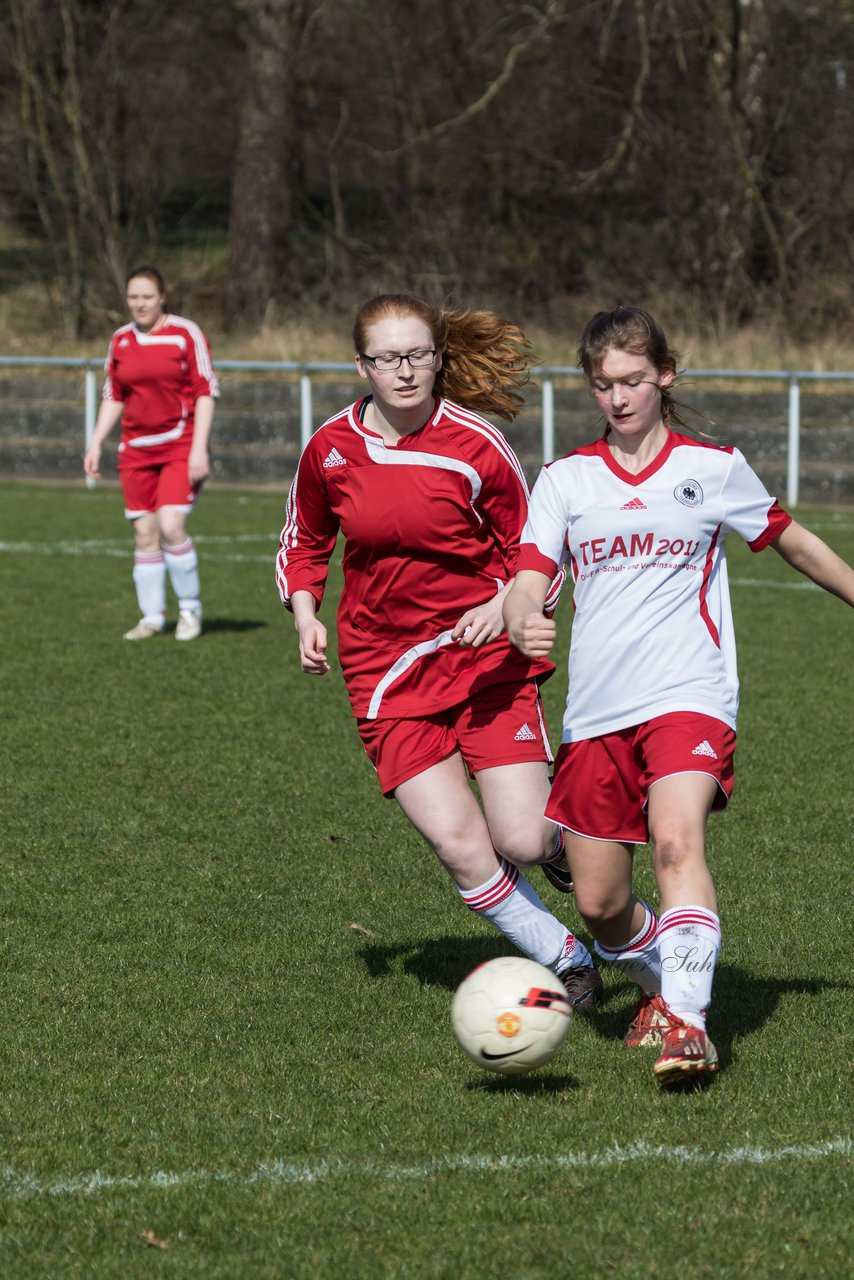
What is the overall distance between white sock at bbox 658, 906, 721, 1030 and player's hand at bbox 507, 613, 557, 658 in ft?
2.17

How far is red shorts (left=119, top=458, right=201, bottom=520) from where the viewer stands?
36.4ft

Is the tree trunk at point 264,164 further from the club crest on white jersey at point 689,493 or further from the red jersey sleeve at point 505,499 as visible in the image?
the club crest on white jersey at point 689,493

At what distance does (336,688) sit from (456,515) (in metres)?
4.98

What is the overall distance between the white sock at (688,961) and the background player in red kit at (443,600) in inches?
26.2

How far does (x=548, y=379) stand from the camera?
20219mm

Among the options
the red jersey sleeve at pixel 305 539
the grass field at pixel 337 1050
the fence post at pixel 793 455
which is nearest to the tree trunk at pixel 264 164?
the fence post at pixel 793 455

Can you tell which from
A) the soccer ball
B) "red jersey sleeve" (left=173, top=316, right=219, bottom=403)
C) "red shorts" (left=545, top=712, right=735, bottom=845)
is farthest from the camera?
"red jersey sleeve" (left=173, top=316, right=219, bottom=403)

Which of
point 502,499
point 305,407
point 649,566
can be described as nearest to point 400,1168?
point 649,566

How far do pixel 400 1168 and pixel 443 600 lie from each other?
5.50ft

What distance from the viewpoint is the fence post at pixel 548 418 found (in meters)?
20.0

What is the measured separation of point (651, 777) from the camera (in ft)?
13.3

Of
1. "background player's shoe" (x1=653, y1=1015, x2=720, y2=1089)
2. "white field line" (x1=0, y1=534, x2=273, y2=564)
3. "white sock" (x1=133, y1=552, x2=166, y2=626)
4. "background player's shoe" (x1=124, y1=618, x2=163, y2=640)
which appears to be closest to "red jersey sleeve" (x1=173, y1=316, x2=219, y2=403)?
"white sock" (x1=133, y1=552, x2=166, y2=626)

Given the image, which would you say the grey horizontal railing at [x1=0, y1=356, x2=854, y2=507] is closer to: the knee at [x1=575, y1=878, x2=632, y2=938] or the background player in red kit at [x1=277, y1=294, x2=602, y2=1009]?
the background player in red kit at [x1=277, y1=294, x2=602, y2=1009]

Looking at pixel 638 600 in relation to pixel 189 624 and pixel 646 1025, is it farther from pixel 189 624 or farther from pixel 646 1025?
pixel 189 624
